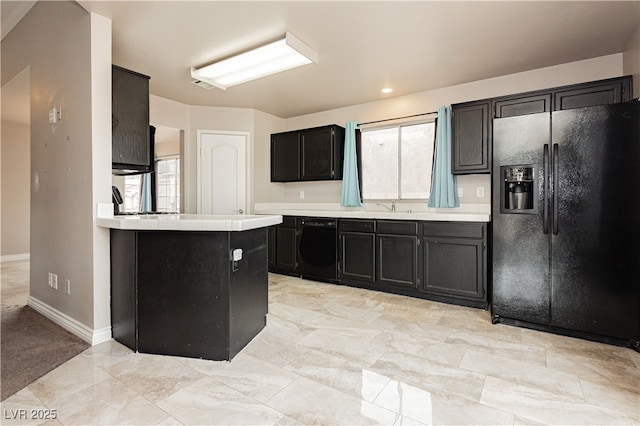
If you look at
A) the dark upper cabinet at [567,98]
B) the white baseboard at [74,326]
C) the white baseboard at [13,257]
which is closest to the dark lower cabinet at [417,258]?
the dark upper cabinet at [567,98]

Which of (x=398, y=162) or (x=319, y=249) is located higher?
(x=398, y=162)

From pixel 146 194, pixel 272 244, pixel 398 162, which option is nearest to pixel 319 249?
pixel 272 244

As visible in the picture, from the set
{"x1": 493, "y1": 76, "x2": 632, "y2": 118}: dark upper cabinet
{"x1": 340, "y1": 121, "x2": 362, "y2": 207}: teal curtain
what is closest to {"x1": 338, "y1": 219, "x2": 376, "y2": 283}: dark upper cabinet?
{"x1": 340, "y1": 121, "x2": 362, "y2": 207}: teal curtain

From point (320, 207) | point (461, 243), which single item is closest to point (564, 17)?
point (461, 243)

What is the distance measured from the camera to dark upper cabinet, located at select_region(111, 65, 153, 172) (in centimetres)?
268

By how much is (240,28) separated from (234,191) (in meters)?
2.71

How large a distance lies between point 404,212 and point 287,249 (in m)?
1.77

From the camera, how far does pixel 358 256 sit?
403 centimetres

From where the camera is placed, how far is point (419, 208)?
13.9 ft

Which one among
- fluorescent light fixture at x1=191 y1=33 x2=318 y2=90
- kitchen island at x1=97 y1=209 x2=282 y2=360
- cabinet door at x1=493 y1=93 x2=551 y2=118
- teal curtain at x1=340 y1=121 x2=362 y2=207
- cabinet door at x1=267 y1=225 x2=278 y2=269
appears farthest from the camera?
cabinet door at x1=267 y1=225 x2=278 y2=269

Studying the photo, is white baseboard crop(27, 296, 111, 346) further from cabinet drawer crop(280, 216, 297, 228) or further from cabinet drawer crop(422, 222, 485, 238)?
cabinet drawer crop(422, 222, 485, 238)

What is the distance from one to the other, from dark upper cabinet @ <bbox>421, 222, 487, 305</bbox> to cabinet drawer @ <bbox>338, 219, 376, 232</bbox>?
63 centimetres

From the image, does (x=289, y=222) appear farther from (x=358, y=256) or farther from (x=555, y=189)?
(x=555, y=189)

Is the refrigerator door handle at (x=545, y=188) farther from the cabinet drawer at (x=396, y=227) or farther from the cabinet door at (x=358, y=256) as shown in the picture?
the cabinet door at (x=358, y=256)
